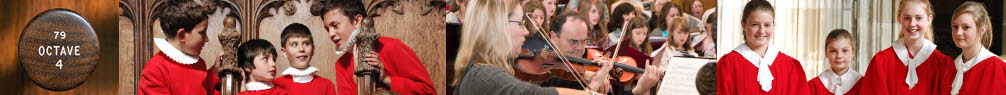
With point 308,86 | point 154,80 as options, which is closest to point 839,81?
point 308,86

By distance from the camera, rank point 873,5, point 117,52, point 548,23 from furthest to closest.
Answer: point 117,52
point 548,23
point 873,5

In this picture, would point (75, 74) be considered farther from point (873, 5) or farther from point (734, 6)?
point (873, 5)

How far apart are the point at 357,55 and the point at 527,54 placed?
64 cm

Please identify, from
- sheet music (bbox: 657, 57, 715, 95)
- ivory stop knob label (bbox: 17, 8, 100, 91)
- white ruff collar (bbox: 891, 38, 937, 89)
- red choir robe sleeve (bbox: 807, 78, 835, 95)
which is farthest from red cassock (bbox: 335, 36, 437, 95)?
white ruff collar (bbox: 891, 38, 937, 89)

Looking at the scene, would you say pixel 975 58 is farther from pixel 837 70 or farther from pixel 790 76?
pixel 790 76

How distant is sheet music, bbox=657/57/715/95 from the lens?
3.55 metres

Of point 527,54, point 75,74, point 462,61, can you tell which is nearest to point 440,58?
point 462,61

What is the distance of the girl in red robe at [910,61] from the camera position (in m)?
3.33

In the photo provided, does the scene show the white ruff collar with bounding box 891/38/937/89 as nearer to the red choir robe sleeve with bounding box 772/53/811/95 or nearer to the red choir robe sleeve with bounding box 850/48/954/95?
the red choir robe sleeve with bounding box 850/48/954/95

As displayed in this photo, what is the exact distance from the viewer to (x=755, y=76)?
11.5ft

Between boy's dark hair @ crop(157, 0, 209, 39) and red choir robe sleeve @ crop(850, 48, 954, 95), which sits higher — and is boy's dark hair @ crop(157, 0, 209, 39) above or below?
above

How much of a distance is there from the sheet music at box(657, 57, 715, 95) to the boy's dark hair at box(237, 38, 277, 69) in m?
1.46

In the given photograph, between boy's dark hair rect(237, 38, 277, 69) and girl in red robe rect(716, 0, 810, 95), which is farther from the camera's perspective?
boy's dark hair rect(237, 38, 277, 69)

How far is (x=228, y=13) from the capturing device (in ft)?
12.1
